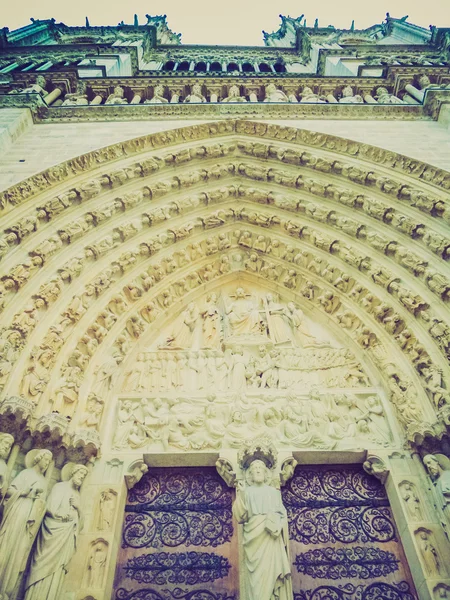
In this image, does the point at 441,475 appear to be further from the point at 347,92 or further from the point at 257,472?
the point at 347,92

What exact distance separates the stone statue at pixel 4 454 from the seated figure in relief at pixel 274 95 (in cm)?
809

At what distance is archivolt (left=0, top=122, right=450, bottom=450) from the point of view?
4.96 meters

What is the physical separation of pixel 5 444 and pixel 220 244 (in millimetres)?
4529

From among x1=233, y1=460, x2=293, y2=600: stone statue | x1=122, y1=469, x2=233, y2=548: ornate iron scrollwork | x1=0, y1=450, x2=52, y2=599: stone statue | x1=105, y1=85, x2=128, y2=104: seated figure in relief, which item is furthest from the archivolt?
x1=105, y1=85, x2=128, y2=104: seated figure in relief

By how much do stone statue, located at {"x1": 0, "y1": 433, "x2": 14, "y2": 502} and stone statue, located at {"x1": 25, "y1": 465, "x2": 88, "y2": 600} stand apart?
446mm

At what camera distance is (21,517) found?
3.42 metres

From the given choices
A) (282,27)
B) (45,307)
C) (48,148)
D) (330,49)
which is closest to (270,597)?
(45,307)

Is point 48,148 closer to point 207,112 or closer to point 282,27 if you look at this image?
point 207,112

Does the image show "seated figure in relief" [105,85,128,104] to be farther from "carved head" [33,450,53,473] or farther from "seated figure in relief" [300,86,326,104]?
"carved head" [33,450,53,473]

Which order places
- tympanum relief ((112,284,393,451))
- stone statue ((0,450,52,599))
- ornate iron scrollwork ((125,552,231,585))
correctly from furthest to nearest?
tympanum relief ((112,284,393,451)), ornate iron scrollwork ((125,552,231,585)), stone statue ((0,450,52,599))

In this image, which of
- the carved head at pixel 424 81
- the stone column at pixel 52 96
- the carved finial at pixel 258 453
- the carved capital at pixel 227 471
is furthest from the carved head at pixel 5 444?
the carved head at pixel 424 81

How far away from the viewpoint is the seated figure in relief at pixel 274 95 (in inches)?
352

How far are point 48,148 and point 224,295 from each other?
143 inches

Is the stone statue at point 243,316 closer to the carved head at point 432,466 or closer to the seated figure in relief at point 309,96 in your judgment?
the carved head at point 432,466
